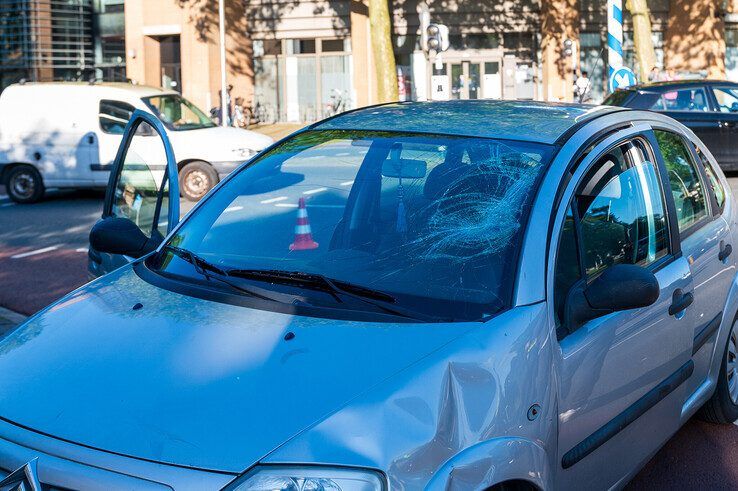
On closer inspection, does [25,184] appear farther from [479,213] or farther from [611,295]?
[611,295]

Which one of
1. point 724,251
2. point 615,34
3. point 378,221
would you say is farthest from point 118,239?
point 615,34

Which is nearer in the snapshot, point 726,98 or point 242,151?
point 242,151

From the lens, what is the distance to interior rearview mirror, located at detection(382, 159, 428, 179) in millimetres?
3779

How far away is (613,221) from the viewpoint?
3.88 m

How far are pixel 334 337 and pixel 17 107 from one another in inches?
592

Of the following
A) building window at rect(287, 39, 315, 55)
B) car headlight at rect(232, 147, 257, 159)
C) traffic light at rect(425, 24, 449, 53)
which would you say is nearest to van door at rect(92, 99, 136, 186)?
car headlight at rect(232, 147, 257, 159)

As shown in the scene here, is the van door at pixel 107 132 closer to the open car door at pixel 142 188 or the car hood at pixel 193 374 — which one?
the open car door at pixel 142 188

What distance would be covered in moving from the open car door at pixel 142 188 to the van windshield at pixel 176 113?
432 inches

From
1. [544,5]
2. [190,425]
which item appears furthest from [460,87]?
[190,425]

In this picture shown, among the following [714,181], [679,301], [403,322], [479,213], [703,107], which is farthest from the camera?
[703,107]

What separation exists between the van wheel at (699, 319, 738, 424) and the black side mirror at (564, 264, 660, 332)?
1789 millimetres

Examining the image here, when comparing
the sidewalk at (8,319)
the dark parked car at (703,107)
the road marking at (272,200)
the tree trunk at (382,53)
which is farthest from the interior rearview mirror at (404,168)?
the tree trunk at (382,53)

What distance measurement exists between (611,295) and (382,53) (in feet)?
79.7

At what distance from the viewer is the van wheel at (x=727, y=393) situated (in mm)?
4891
